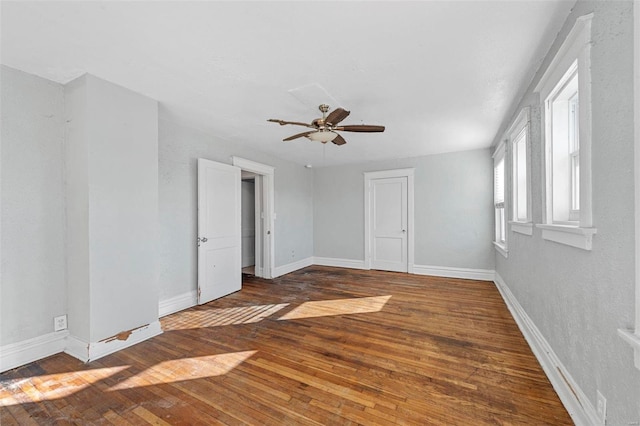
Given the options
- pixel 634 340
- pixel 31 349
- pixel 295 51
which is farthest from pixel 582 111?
pixel 31 349

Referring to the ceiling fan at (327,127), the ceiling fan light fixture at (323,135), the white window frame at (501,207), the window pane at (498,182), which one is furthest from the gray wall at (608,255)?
the window pane at (498,182)

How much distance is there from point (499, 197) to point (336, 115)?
3549 mm

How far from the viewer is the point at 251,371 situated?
209cm

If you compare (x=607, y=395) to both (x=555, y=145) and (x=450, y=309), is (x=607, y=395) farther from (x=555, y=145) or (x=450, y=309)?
(x=450, y=309)

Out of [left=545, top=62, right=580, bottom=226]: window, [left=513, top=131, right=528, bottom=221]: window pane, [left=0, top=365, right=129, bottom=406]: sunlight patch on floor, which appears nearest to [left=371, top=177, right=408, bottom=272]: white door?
[left=513, top=131, right=528, bottom=221]: window pane

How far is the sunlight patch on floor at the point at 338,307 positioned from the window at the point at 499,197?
7.16 feet

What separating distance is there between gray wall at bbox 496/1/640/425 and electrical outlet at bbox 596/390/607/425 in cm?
3

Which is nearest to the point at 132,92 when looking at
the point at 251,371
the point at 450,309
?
the point at 251,371

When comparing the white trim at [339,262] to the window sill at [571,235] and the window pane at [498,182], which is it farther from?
the window sill at [571,235]

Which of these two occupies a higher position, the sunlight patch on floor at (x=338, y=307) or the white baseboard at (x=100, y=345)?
the white baseboard at (x=100, y=345)

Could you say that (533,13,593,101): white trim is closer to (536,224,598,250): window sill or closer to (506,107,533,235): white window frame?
(506,107,533,235): white window frame

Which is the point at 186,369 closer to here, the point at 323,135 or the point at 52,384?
the point at 52,384

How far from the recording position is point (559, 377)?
178 centimetres

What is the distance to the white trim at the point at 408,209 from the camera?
5492 mm
